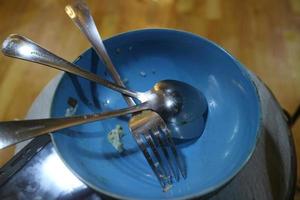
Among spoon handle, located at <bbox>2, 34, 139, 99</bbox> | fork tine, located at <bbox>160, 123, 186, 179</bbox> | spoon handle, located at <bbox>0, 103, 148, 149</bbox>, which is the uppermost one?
spoon handle, located at <bbox>2, 34, 139, 99</bbox>

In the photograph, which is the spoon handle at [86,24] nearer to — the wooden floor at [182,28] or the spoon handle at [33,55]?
the spoon handle at [33,55]

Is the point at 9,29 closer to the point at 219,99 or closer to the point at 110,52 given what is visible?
the point at 110,52

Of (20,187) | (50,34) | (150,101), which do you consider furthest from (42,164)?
(50,34)

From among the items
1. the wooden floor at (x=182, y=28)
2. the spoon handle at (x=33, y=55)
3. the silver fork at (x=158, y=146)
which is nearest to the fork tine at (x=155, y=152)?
the silver fork at (x=158, y=146)

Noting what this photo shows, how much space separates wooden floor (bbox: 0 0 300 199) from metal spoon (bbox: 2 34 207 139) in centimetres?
23

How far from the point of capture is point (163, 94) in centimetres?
49

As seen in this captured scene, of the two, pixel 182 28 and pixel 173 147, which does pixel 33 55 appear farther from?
pixel 182 28

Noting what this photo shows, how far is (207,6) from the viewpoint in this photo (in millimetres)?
810

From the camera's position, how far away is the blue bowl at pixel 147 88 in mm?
413

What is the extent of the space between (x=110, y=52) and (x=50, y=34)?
32 cm

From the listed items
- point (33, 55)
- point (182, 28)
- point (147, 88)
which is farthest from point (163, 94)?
point (182, 28)

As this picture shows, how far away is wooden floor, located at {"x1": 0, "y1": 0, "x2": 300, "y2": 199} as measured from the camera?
A: 2.31 feet

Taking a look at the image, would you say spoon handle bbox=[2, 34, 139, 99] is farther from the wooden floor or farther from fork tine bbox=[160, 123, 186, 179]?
the wooden floor

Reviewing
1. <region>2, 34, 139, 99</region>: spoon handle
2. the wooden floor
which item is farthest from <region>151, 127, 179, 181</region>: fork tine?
the wooden floor
